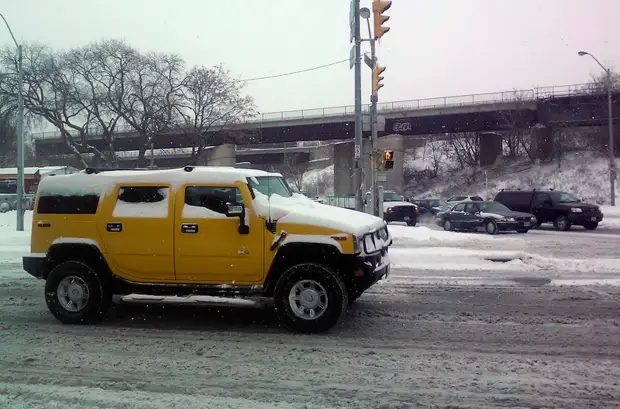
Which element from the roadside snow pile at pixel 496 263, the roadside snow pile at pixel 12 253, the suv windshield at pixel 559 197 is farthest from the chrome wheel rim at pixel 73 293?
the suv windshield at pixel 559 197

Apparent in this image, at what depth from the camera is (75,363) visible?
5.13 metres

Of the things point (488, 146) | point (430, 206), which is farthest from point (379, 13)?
point (488, 146)

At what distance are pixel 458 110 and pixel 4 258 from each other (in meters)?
45.8

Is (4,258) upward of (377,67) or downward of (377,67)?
downward

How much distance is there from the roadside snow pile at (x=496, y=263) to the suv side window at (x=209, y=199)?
6263mm

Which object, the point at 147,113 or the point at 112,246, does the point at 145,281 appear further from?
the point at 147,113

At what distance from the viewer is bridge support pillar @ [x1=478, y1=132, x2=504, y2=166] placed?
59406mm

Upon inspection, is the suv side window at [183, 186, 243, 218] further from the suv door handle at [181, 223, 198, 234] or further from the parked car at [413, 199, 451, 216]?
the parked car at [413, 199, 451, 216]

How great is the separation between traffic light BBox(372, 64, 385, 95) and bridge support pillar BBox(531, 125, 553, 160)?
39.3 m

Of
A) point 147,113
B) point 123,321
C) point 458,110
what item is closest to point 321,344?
point 123,321

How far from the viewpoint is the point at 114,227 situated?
253 inches

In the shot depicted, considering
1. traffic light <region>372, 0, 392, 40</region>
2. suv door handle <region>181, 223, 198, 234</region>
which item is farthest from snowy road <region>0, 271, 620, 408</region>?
traffic light <region>372, 0, 392, 40</region>

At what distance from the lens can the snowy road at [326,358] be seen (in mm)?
4242

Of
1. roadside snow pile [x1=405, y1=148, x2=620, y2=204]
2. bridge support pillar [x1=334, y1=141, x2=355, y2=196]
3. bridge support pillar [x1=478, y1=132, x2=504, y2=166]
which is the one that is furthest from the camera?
bridge support pillar [x1=478, y1=132, x2=504, y2=166]
